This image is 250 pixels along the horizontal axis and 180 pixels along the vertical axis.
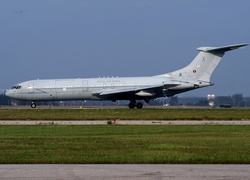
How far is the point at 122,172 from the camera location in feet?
55.2

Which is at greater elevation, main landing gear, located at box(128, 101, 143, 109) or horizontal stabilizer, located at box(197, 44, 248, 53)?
horizontal stabilizer, located at box(197, 44, 248, 53)

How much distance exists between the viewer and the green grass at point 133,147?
20266 millimetres

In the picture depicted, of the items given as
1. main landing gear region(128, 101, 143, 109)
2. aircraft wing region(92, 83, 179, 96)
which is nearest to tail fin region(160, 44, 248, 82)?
aircraft wing region(92, 83, 179, 96)

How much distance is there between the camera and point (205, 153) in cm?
2230

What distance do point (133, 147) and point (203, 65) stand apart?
47.9 meters

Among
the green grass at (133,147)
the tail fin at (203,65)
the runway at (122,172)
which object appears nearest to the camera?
the runway at (122,172)

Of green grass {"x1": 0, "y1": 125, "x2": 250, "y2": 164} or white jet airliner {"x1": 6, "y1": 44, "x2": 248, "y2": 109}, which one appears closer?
green grass {"x1": 0, "y1": 125, "x2": 250, "y2": 164}

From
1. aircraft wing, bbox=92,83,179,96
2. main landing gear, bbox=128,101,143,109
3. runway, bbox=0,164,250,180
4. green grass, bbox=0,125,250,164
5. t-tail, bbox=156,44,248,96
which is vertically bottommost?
runway, bbox=0,164,250,180

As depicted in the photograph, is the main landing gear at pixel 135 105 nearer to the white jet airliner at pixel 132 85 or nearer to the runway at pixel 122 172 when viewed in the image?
the white jet airliner at pixel 132 85

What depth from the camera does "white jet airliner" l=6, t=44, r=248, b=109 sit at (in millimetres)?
70000

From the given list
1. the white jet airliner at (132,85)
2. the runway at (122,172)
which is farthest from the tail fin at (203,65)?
the runway at (122,172)

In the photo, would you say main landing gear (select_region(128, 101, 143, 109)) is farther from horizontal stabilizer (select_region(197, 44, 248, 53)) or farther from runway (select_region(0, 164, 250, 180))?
runway (select_region(0, 164, 250, 180))

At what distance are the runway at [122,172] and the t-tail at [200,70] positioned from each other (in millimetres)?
52052

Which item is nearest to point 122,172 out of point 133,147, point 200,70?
point 133,147
